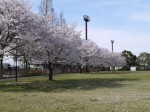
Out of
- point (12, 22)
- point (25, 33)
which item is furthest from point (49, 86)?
point (12, 22)

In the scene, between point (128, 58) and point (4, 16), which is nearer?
point (4, 16)

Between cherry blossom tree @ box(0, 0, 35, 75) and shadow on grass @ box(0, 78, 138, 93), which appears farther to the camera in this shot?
cherry blossom tree @ box(0, 0, 35, 75)

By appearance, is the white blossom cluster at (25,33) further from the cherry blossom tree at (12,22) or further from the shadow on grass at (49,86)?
the shadow on grass at (49,86)

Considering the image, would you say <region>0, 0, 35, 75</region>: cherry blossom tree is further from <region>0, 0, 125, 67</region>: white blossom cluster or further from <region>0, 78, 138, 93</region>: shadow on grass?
<region>0, 78, 138, 93</region>: shadow on grass

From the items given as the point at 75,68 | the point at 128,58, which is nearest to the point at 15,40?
the point at 75,68

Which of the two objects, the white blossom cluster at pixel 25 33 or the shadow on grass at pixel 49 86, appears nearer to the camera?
the shadow on grass at pixel 49 86

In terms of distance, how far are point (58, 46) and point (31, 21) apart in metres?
11.8

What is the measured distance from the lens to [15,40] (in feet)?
105

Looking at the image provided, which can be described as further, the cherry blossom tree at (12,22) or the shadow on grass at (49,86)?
the cherry blossom tree at (12,22)

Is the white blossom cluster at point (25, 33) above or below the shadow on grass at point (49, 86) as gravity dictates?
above

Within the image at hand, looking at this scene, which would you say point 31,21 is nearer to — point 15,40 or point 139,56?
point 15,40

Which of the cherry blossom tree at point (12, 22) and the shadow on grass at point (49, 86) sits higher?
the cherry blossom tree at point (12, 22)

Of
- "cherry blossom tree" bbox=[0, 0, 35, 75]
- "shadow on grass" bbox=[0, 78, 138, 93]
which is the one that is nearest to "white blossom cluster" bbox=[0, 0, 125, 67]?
"cherry blossom tree" bbox=[0, 0, 35, 75]

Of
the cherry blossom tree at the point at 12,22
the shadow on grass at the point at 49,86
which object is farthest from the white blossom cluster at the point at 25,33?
the shadow on grass at the point at 49,86
